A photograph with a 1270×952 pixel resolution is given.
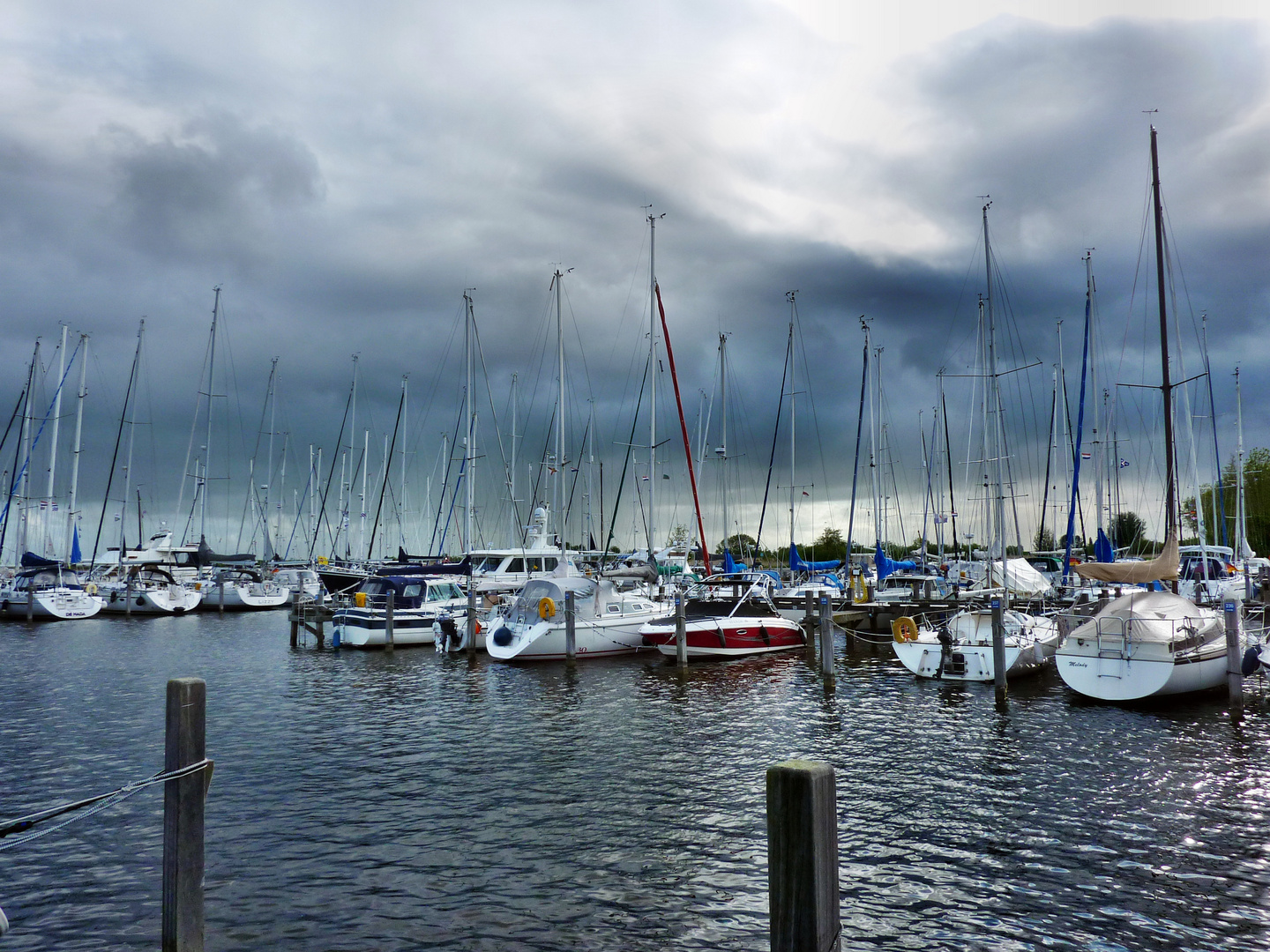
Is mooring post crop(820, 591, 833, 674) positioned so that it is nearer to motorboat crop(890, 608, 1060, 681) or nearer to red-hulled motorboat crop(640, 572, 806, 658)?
motorboat crop(890, 608, 1060, 681)

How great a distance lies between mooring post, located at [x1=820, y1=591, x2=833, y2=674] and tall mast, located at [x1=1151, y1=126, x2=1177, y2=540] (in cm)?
935

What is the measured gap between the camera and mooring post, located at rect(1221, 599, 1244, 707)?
1933 cm

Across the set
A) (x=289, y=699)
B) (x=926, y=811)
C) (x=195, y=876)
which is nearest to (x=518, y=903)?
(x=195, y=876)

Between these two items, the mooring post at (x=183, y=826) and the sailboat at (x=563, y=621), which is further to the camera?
the sailboat at (x=563, y=621)

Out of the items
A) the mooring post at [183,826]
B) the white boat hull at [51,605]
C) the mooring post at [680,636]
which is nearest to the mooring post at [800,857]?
the mooring post at [183,826]

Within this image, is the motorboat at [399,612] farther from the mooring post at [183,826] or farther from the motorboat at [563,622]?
the mooring post at [183,826]

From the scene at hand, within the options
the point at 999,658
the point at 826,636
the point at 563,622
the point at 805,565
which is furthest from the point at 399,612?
the point at 805,565

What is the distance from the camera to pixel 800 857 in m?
4.49

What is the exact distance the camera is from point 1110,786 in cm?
1368

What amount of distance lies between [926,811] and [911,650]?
13535mm

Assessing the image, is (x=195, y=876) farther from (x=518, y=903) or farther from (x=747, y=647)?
(x=747, y=647)

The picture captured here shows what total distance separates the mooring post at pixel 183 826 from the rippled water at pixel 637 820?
1493 millimetres

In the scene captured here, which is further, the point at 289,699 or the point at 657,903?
the point at 289,699

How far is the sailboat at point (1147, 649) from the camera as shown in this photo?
20062 millimetres
